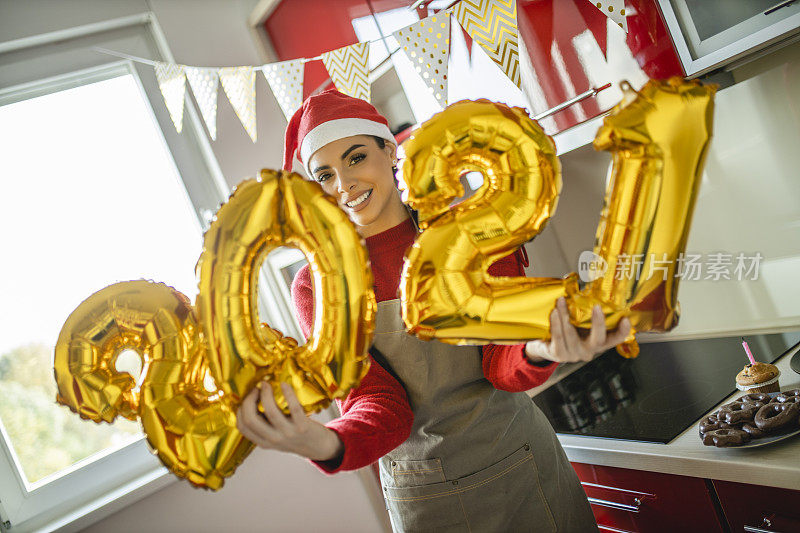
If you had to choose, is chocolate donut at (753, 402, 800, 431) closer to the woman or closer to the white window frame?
the woman

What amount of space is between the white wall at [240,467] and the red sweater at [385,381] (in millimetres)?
979

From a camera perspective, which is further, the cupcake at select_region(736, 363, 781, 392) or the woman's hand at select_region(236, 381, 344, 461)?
the cupcake at select_region(736, 363, 781, 392)

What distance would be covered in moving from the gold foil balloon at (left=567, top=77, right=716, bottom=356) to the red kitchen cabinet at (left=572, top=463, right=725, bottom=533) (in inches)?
33.2

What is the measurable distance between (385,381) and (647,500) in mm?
671

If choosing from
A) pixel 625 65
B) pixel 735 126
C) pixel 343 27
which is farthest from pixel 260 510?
pixel 735 126

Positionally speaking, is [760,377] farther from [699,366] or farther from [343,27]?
[343,27]

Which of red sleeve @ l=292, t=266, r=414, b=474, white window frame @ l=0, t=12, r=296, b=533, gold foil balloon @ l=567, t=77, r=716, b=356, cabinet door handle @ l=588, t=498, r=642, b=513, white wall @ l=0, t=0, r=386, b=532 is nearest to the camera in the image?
gold foil balloon @ l=567, t=77, r=716, b=356

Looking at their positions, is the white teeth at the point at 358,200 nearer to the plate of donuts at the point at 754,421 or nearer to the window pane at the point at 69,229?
the plate of donuts at the point at 754,421

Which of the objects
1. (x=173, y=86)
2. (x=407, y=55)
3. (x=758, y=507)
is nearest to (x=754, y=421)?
(x=758, y=507)

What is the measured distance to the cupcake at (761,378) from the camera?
124cm

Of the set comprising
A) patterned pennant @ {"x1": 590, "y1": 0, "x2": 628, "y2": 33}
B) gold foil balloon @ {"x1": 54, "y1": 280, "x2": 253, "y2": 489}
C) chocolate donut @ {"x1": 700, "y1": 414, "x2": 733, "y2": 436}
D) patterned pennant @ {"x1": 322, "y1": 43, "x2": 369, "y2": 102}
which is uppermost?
patterned pennant @ {"x1": 322, "y1": 43, "x2": 369, "y2": 102}

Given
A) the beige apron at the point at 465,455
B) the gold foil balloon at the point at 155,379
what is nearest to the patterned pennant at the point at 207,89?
the beige apron at the point at 465,455

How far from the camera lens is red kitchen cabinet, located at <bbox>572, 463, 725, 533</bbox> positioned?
1.18 metres

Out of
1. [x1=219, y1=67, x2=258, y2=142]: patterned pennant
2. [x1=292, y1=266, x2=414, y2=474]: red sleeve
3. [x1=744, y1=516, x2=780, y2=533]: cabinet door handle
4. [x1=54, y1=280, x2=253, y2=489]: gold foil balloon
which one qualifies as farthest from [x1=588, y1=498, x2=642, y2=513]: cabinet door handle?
[x1=219, y1=67, x2=258, y2=142]: patterned pennant
